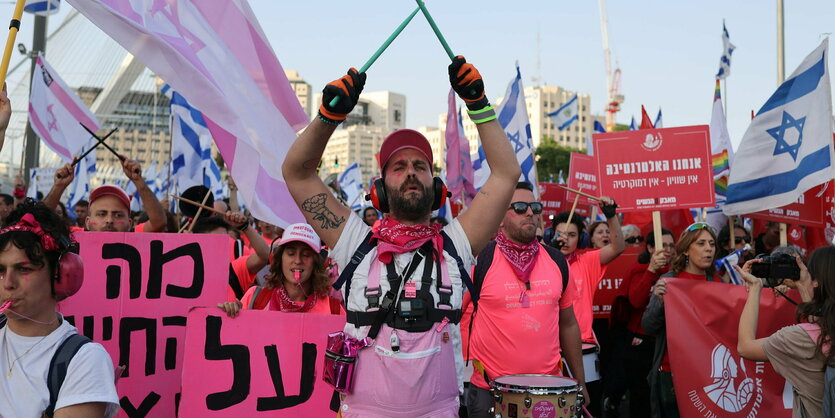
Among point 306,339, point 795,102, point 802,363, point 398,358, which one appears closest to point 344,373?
point 398,358

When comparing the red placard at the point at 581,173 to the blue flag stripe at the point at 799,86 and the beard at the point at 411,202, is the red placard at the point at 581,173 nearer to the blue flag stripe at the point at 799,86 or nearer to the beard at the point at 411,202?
the blue flag stripe at the point at 799,86

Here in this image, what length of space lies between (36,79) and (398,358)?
10.1m

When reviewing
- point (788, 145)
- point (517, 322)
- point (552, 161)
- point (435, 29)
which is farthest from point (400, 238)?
point (552, 161)

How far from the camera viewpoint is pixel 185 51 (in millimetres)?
4582

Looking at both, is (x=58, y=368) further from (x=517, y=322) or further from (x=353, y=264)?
(x=517, y=322)

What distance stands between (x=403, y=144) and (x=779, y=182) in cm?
498

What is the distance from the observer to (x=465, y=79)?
Answer: 314cm

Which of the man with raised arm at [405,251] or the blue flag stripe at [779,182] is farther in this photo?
the blue flag stripe at [779,182]

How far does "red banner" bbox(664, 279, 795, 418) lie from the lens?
17.2ft

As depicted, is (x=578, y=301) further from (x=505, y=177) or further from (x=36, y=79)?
(x=36, y=79)

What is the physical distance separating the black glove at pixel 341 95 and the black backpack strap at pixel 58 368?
1.27 meters

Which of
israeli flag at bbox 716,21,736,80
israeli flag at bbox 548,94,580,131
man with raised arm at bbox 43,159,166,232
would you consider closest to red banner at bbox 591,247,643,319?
man with raised arm at bbox 43,159,166,232

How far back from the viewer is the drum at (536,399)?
12.4 feet

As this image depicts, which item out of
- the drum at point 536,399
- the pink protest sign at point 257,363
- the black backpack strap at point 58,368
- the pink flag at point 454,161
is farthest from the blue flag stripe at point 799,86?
the black backpack strap at point 58,368
